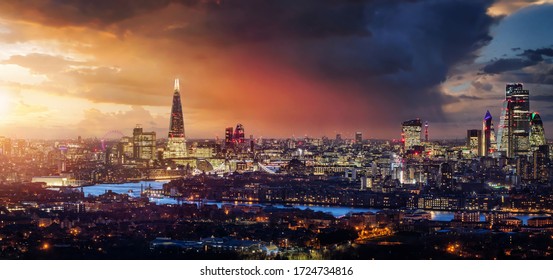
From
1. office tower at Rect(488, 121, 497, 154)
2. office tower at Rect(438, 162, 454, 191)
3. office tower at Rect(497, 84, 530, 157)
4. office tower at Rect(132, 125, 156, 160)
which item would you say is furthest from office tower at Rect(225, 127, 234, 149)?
office tower at Rect(488, 121, 497, 154)

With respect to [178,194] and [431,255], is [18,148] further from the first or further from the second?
[431,255]

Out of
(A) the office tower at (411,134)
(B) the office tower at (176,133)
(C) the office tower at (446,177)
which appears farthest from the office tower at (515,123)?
(B) the office tower at (176,133)

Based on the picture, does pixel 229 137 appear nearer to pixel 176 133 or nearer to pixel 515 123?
pixel 176 133

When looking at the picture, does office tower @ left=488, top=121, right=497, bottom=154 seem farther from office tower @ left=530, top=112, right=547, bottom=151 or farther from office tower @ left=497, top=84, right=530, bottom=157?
office tower @ left=530, top=112, right=547, bottom=151

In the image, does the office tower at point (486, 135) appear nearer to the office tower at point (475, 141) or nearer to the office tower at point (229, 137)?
the office tower at point (475, 141)
